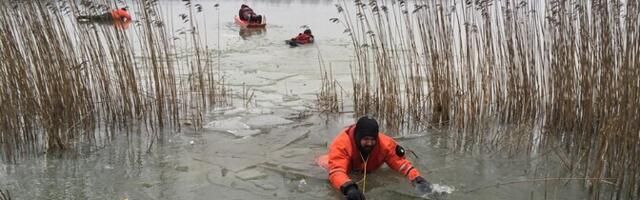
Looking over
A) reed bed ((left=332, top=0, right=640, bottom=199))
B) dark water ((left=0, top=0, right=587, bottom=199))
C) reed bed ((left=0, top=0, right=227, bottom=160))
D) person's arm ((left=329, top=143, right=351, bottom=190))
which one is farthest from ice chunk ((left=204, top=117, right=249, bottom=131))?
person's arm ((left=329, top=143, right=351, bottom=190))

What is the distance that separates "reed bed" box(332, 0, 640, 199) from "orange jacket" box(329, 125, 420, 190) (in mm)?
1024

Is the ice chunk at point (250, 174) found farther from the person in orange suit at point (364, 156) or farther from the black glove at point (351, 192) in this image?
the black glove at point (351, 192)

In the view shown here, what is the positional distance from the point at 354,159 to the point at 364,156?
8 cm

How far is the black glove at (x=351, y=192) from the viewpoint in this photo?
379 cm

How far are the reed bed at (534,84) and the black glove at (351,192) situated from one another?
4.63ft

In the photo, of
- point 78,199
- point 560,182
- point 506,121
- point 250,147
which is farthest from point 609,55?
point 78,199

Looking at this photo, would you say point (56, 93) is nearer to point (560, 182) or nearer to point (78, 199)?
point (78, 199)

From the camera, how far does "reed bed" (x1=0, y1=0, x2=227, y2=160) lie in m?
4.62

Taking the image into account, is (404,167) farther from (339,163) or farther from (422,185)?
(339,163)

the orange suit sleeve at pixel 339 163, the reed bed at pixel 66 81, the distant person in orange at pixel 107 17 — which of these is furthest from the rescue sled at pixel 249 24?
the orange suit sleeve at pixel 339 163

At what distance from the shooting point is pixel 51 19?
15.5ft

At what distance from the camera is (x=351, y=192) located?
150 inches

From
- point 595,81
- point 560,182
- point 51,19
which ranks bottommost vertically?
point 560,182

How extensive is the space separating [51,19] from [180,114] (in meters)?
1.66
